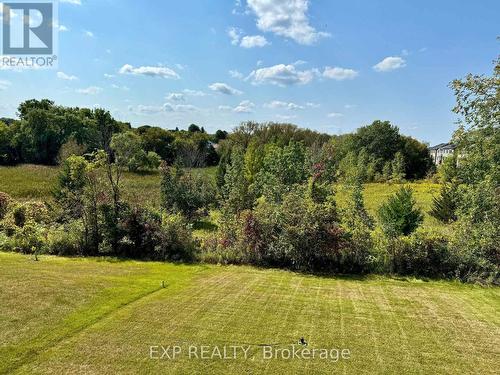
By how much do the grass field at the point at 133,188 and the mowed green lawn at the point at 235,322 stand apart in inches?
453

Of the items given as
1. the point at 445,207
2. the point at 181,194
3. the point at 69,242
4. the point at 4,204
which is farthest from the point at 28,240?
the point at 445,207

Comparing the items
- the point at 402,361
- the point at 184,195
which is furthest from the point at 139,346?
the point at 184,195

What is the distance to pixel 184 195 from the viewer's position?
21.7 meters

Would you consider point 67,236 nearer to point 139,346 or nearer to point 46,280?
point 46,280

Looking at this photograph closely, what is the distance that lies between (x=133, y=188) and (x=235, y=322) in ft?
73.6

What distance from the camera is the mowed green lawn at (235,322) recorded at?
5.18 metres

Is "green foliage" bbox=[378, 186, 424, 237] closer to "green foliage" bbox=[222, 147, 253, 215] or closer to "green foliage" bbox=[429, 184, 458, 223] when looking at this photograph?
"green foliage" bbox=[429, 184, 458, 223]

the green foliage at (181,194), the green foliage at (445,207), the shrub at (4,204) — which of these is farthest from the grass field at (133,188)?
the shrub at (4,204)

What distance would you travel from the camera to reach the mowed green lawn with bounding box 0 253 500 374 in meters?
5.18

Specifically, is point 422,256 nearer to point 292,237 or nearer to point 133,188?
point 292,237

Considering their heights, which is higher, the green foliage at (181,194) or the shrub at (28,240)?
the green foliage at (181,194)

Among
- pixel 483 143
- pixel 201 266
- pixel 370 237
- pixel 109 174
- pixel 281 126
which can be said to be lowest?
pixel 201 266

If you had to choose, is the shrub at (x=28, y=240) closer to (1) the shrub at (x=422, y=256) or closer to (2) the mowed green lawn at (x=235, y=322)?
(2) the mowed green lawn at (x=235, y=322)

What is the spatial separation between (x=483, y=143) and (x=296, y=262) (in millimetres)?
8354
